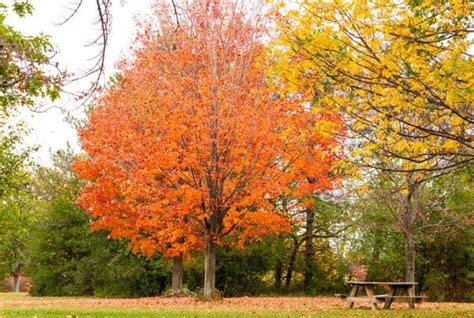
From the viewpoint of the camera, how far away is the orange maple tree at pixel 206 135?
50.9ft

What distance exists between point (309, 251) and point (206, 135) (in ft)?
40.8

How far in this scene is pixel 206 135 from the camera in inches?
608

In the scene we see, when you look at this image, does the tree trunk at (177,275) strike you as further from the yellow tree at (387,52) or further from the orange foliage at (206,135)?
the yellow tree at (387,52)

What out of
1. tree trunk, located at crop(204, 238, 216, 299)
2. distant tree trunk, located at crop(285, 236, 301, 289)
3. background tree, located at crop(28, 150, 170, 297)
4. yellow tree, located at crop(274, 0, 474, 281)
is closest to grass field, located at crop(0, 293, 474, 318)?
tree trunk, located at crop(204, 238, 216, 299)

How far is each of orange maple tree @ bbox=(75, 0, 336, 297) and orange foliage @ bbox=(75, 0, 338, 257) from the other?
1.2 inches

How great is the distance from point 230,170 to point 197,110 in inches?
74.4

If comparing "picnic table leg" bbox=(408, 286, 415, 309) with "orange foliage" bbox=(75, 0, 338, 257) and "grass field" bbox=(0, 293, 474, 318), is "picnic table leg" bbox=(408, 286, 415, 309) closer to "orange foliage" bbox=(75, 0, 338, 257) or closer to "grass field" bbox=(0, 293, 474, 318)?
"grass field" bbox=(0, 293, 474, 318)

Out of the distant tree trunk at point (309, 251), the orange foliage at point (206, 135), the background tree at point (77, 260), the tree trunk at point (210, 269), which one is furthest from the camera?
the distant tree trunk at point (309, 251)

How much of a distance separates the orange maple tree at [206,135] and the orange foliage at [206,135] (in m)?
0.03

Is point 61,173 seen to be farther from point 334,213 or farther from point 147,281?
point 334,213

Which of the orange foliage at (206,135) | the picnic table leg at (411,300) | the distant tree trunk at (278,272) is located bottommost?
the picnic table leg at (411,300)

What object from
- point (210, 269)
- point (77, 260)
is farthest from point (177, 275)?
point (77, 260)

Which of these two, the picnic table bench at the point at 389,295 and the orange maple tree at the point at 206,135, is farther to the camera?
the orange maple tree at the point at 206,135

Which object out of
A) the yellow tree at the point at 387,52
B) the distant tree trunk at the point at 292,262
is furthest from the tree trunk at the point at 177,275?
the yellow tree at the point at 387,52
